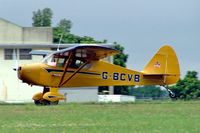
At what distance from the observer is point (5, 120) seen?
21.9m

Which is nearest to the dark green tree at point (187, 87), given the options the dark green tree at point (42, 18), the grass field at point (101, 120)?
the grass field at point (101, 120)

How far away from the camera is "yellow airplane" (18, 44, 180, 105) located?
108 ft

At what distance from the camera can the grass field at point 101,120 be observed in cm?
1867

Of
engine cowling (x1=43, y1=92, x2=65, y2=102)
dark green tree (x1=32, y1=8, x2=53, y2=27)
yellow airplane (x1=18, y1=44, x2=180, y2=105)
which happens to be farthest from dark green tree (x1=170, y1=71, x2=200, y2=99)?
dark green tree (x1=32, y1=8, x2=53, y2=27)

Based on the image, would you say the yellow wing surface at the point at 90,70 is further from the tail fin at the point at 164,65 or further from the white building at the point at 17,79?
the white building at the point at 17,79

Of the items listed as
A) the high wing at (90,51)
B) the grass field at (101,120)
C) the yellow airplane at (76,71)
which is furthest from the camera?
the yellow airplane at (76,71)

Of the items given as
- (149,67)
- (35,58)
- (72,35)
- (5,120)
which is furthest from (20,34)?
(5,120)

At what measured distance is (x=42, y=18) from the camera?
129 m

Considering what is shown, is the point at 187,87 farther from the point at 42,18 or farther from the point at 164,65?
the point at 42,18

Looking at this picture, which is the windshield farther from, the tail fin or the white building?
the white building

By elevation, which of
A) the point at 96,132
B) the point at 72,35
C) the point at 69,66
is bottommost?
the point at 96,132

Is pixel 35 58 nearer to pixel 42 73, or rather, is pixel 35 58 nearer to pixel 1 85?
pixel 1 85

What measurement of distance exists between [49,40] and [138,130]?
5037 centimetres

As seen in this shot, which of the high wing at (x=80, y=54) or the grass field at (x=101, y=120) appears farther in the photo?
the high wing at (x=80, y=54)
